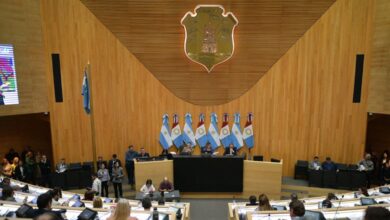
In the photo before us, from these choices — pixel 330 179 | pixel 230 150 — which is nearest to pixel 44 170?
pixel 230 150

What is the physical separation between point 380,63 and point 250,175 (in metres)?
5.94

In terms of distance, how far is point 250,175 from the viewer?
9.77m

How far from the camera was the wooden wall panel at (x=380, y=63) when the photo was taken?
10.0 metres

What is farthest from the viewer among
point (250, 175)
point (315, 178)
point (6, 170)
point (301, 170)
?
point (301, 170)

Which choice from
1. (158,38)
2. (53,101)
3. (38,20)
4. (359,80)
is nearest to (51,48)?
(38,20)

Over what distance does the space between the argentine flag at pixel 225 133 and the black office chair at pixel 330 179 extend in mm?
3505

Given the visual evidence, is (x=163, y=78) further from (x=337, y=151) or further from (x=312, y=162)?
(x=337, y=151)

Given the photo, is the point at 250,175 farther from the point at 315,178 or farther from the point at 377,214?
the point at 377,214

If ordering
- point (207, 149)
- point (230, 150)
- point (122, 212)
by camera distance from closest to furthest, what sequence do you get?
point (122, 212), point (230, 150), point (207, 149)

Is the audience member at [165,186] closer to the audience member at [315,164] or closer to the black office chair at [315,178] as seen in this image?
the black office chair at [315,178]

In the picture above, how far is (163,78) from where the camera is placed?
11477mm

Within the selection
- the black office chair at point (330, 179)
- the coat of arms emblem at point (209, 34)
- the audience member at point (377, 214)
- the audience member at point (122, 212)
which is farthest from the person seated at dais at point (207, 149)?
the audience member at point (377, 214)

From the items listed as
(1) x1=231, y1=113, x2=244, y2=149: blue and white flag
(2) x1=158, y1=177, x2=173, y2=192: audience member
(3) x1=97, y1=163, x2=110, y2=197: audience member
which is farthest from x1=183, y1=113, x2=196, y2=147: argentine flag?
(3) x1=97, y1=163, x2=110, y2=197: audience member

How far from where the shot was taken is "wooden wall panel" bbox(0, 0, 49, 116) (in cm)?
977
